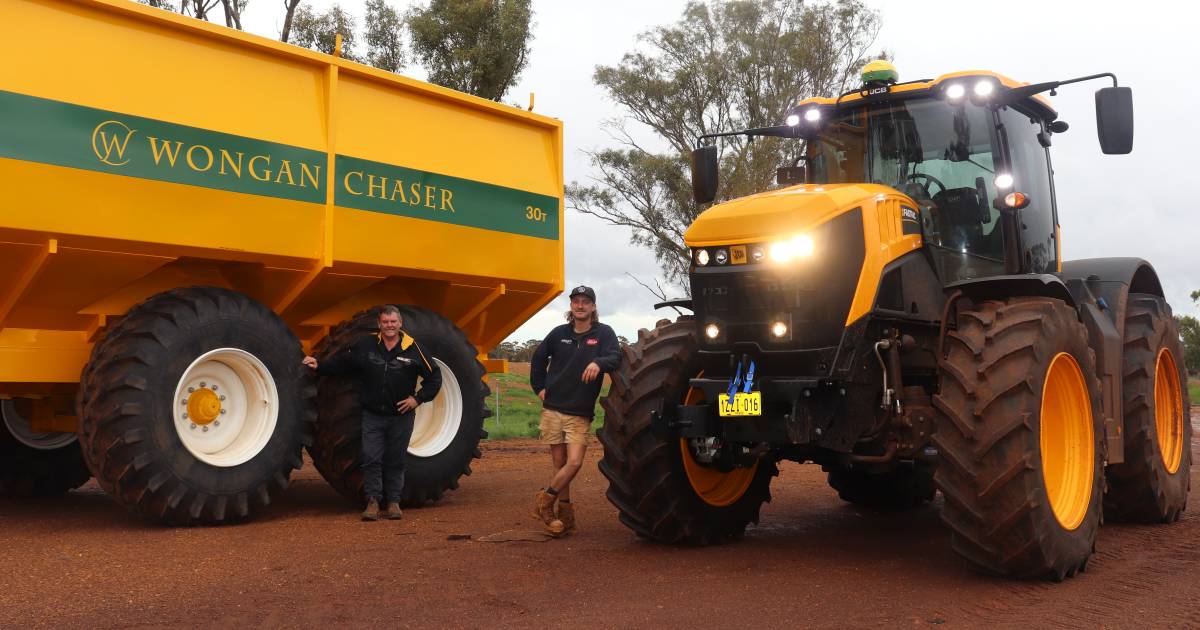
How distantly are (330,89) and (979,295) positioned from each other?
5.34m

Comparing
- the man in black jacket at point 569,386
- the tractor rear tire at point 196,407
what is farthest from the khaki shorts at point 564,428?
the tractor rear tire at point 196,407

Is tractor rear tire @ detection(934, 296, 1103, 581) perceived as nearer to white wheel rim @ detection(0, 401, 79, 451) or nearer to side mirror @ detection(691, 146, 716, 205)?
side mirror @ detection(691, 146, 716, 205)

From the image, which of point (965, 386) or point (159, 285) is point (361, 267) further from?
point (965, 386)

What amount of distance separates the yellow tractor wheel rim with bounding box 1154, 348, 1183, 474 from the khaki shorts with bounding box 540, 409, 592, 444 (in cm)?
464

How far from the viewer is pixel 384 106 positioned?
31.1 feet

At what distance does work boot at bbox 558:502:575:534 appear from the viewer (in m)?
7.72

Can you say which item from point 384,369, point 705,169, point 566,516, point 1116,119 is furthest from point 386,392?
point 1116,119

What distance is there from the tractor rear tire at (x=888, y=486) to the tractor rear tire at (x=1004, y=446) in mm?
2838

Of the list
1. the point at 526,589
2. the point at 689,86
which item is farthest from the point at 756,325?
the point at 689,86

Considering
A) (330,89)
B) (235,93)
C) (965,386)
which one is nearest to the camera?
(965,386)

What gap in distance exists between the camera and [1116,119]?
6738 mm

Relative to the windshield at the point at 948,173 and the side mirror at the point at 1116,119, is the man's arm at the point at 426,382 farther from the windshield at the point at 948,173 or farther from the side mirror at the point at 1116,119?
the side mirror at the point at 1116,119

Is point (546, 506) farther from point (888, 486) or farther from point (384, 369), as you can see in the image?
point (888, 486)

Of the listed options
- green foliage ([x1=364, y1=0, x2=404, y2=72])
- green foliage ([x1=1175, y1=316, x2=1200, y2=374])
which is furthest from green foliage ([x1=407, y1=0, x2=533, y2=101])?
green foliage ([x1=1175, y1=316, x2=1200, y2=374])
